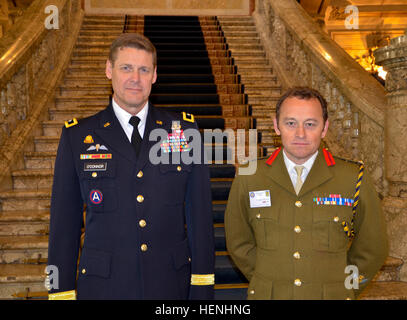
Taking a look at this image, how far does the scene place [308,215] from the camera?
1820 mm

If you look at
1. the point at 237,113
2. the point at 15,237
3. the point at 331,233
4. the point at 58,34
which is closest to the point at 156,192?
→ the point at 331,233

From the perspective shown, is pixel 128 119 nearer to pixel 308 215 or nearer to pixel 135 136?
pixel 135 136

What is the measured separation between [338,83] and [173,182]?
3.14 m

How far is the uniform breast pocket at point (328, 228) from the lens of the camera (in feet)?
5.92

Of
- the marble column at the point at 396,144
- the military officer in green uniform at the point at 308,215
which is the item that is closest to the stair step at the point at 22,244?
the military officer in green uniform at the point at 308,215

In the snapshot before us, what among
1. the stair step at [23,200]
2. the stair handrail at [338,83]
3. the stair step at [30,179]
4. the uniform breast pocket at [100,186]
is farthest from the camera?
the stair step at [30,179]

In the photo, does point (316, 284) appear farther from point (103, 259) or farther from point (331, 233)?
point (103, 259)

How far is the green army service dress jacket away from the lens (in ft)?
5.84

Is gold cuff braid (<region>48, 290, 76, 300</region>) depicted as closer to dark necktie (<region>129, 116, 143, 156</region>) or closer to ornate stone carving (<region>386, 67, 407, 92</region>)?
dark necktie (<region>129, 116, 143, 156</region>)

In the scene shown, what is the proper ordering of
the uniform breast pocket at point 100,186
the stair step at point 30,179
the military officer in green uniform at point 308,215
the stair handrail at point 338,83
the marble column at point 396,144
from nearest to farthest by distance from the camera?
the military officer in green uniform at point 308,215
the uniform breast pocket at point 100,186
the marble column at point 396,144
the stair handrail at point 338,83
the stair step at point 30,179

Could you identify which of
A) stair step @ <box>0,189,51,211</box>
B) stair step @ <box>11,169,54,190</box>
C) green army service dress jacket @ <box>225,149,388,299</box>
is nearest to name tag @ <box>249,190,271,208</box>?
green army service dress jacket @ <box>225,149,388,299</box>

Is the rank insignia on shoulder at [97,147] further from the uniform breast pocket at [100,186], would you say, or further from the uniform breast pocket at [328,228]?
the uniform breast pocket at [328,228]

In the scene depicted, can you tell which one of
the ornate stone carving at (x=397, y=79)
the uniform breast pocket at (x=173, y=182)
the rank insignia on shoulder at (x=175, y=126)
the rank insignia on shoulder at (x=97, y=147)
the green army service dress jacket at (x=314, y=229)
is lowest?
the green army service dress jacket at (x=314, y=229)

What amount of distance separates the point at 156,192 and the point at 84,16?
8.45 m
